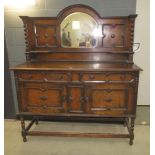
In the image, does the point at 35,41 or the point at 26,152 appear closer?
the point at 26,152

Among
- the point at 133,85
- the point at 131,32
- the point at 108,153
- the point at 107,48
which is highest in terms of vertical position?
the point at 131,32

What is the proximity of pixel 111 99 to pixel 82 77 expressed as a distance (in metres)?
0.42

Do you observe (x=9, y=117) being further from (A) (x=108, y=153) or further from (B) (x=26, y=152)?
(A) (x=108, y=153)

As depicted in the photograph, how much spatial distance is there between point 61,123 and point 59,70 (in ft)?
3.52

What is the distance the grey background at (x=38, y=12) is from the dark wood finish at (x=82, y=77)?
0.36ft

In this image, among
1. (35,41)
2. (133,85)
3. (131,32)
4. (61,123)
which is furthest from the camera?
(61,123)

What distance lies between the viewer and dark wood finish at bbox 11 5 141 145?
220 centimetres

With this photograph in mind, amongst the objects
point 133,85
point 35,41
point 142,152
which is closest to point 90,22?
point 35,41

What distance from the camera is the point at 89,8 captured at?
254 cm

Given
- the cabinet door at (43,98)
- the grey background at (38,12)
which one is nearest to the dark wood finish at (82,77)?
the cabinet door at (43,98)

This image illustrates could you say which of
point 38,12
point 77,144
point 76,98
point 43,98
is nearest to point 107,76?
point 76,98

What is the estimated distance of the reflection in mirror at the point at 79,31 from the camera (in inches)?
102

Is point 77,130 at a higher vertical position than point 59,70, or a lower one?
lower

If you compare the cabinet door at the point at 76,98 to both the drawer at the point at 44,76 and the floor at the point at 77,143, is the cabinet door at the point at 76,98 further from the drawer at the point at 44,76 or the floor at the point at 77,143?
the floor at the point at 77,143
